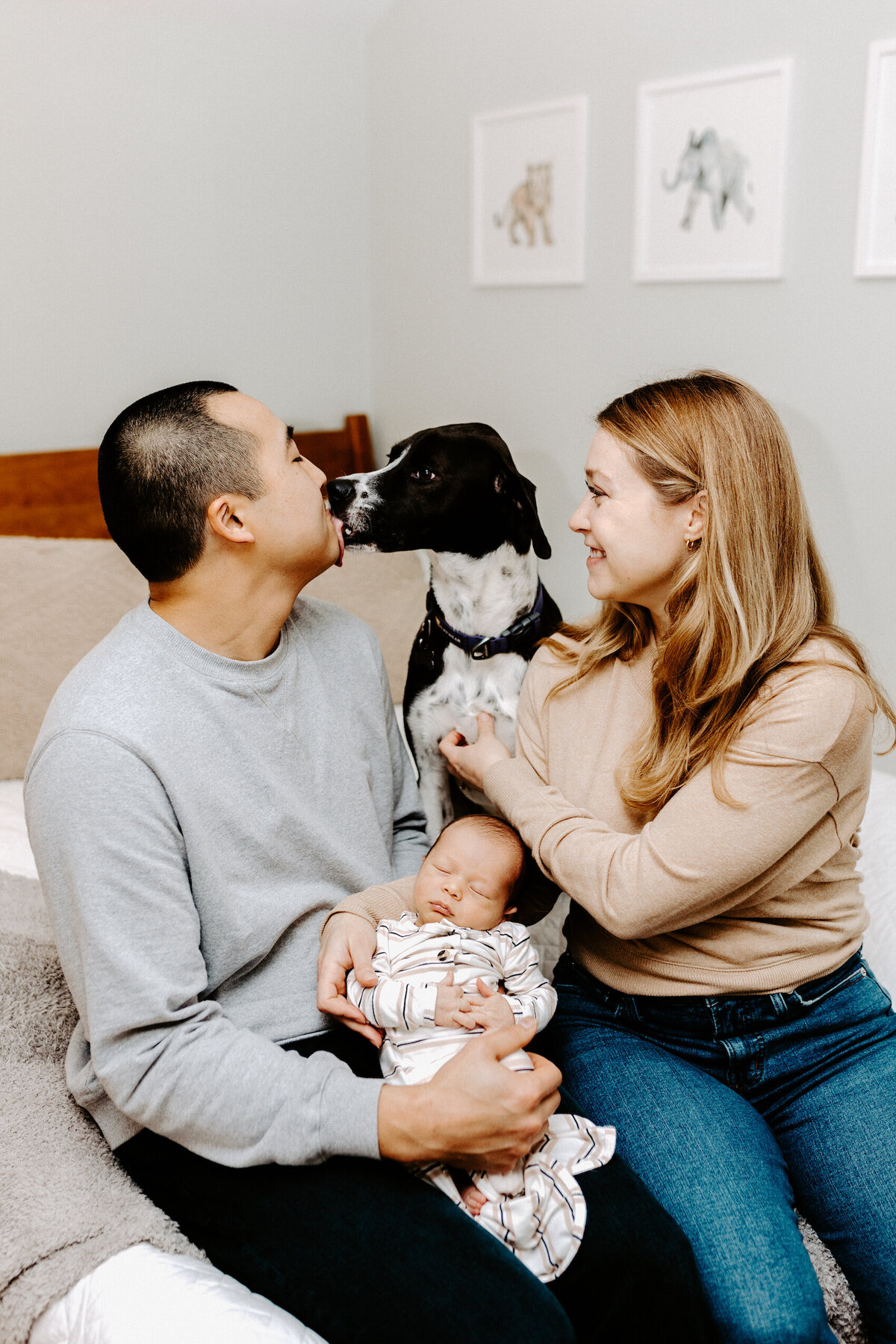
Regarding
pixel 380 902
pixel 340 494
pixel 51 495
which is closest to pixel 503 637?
pixel 340 494

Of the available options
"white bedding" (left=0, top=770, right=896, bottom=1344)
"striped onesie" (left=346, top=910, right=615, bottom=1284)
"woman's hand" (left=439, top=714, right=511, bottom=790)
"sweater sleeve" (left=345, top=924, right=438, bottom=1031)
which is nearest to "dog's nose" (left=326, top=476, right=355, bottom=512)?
"woman's hand" (left=439, top=714, right=511, bottom=790)

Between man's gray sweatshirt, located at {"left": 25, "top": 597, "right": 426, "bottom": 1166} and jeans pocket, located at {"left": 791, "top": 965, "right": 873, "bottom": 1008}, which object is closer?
man's gray sweatshirt, located at {"left": 25, "top": 597, "right": 426, "bottom": 1166}

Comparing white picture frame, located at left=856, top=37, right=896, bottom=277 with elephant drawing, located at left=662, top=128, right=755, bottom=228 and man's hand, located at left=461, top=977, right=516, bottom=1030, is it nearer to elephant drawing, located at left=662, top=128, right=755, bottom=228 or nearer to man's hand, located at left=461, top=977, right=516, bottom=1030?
elephant drawing, located at left=662, top=128, right=755, bottom=228

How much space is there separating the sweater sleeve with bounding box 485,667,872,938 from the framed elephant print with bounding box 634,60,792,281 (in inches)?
52.8

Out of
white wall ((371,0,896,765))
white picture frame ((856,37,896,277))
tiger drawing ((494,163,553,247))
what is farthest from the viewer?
tiger drawing ((494,163,553,247))

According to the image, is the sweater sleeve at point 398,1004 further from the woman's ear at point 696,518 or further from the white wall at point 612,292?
the white wall at point 612,292

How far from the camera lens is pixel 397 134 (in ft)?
10.3

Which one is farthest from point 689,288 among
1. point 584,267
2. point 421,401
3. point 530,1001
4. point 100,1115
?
point 100,1115

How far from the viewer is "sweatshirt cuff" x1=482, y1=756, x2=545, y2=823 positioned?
1413 millimetres

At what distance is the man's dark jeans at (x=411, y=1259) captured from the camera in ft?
3.30

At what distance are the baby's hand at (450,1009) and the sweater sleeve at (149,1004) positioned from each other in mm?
117

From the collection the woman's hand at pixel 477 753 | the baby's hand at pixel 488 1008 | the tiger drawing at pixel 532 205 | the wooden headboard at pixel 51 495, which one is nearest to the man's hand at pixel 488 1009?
the baby's hand at pixel 488 1008

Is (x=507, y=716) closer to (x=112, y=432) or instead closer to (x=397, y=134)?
(x=112, y=432)

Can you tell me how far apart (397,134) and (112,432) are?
2.26 m
